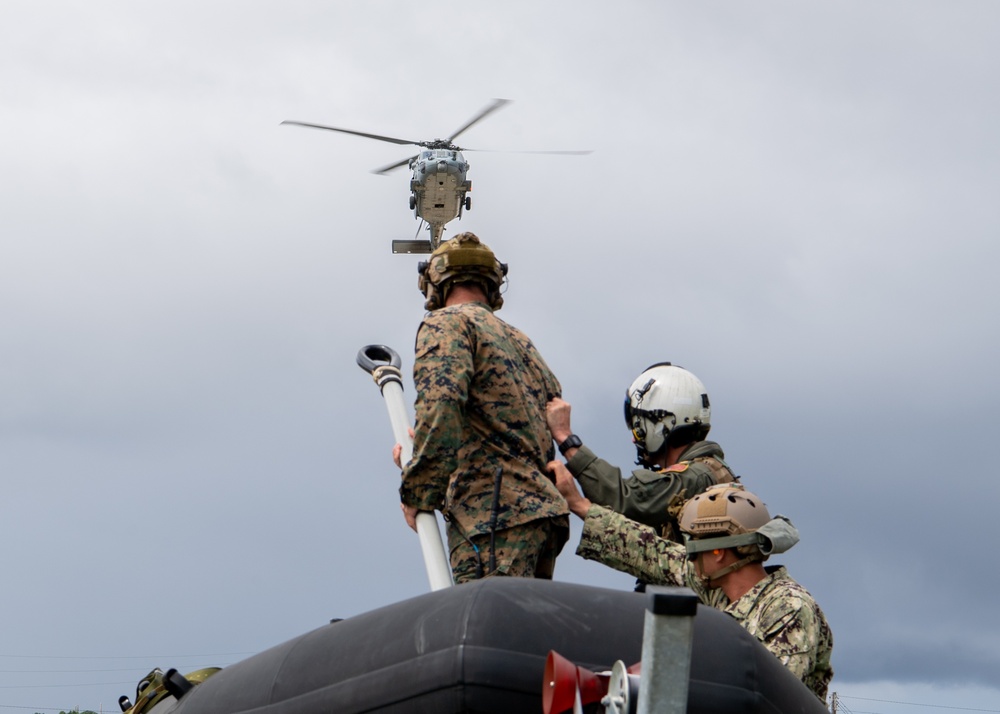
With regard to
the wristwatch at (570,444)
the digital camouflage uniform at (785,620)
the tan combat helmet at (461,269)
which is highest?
the tan combat helmet at (461,269)

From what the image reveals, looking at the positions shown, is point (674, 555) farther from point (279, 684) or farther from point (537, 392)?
point (279, 684)

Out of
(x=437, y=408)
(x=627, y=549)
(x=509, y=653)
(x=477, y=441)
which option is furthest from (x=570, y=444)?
(x=509, y=653)

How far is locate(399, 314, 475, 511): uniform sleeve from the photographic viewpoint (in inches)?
234

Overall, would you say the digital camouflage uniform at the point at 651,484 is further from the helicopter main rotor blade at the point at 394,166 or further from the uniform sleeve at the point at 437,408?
the helicopter main rotor blade at the point at 394,166

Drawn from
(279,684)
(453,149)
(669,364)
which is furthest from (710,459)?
(453,149)

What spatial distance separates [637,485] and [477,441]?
1.74 metres

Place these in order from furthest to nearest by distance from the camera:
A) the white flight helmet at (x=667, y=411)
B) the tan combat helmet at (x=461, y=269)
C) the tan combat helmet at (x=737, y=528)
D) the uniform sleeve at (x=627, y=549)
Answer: the white flight helmet at (x=667, y=411), the uniform sleeve at (x=627, y=549), the tan combat helmet at (x=461, y=269), the tan combat helmet at (x=737, y=528)

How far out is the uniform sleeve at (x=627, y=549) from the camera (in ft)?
23.0

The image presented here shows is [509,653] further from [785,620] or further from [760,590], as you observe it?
[760,590]

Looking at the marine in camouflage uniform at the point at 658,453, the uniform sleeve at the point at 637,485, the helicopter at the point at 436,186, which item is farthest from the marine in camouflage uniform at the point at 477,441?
the helicopter at the point at 436,186

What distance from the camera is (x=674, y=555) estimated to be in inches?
278

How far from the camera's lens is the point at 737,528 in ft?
20.1

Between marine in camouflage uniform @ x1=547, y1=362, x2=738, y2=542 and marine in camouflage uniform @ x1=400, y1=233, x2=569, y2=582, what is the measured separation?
0.62 meters

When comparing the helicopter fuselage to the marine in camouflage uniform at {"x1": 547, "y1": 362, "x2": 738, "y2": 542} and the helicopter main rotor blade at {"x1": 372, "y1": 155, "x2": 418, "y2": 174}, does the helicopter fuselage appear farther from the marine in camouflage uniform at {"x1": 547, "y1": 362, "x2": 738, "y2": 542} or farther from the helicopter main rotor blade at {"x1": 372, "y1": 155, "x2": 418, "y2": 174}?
the marine in camouflage uniform at {"x1": 547, "y1": 362, "x2": 738, "y2": 542}
